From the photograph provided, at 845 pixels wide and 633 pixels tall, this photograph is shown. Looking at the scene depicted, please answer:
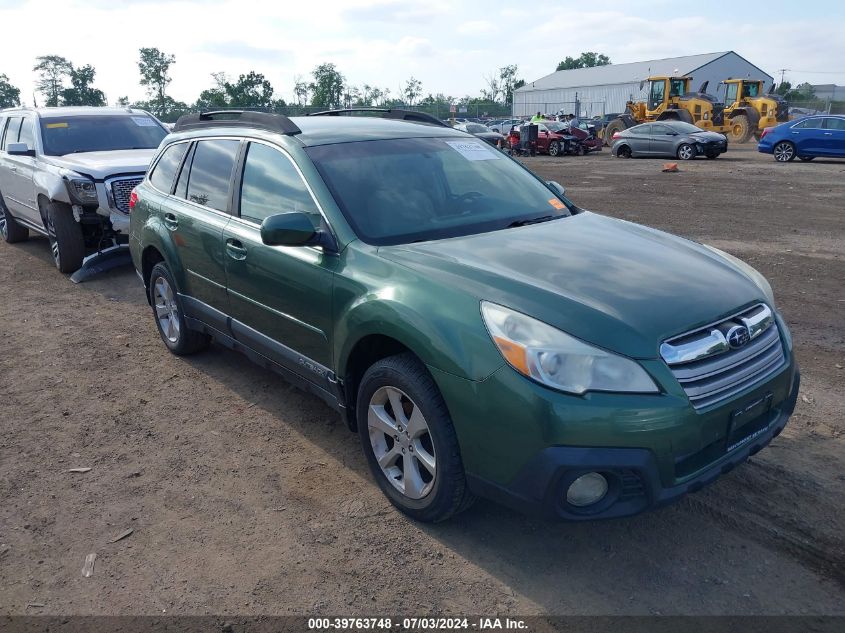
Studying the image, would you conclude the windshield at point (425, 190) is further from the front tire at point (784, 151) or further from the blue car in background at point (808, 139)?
the front tire at point (784, 151)

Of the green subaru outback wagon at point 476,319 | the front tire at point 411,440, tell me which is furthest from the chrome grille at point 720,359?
the front tire at point 411,440

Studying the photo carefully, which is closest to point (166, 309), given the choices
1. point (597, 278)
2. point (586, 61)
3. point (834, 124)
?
point (597, 278)

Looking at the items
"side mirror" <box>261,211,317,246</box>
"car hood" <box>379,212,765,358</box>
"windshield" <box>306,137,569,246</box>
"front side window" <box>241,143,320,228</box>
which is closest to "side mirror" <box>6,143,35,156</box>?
"front side window" <box>241,143,320,228</box>

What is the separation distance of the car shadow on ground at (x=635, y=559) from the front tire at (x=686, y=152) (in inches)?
872

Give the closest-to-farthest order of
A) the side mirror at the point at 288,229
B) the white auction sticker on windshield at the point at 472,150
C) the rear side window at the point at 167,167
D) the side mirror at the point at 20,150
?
1. the side mirror at the point at 288,229
2. the white auction sticker on windshield at the point at 472,150
3. the rear side window at the point at 167,167
4. the side mirror at the point at 20,150

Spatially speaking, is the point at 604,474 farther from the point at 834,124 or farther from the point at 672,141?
the point at 672,141

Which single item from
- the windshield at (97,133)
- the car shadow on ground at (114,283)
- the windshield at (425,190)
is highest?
the windshield at (97,133)

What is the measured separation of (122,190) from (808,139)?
20704 mm

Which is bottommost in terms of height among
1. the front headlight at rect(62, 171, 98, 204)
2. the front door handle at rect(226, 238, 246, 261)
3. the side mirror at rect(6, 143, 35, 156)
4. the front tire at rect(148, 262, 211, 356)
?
the front tire at rect(148, 262, 211, 356)

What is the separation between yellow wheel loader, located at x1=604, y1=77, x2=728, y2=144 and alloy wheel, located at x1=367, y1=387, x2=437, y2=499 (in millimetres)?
29732

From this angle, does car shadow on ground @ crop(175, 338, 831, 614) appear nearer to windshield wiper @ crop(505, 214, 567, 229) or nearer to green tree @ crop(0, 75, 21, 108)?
windshield wiper @ crop(505, 214, 567, 229)

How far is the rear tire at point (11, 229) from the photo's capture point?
10344mm

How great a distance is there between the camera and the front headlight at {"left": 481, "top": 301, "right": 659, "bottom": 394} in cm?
254

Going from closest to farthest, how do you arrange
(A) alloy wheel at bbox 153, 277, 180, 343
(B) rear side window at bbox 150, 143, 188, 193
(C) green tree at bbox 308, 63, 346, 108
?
(B) rear side window at bbox 150, 143, 188, 193 < (A) alloy wheel at bbox 153, 277, 180, 343 < (C) green tree at bbox 308, 63, 346, 108
